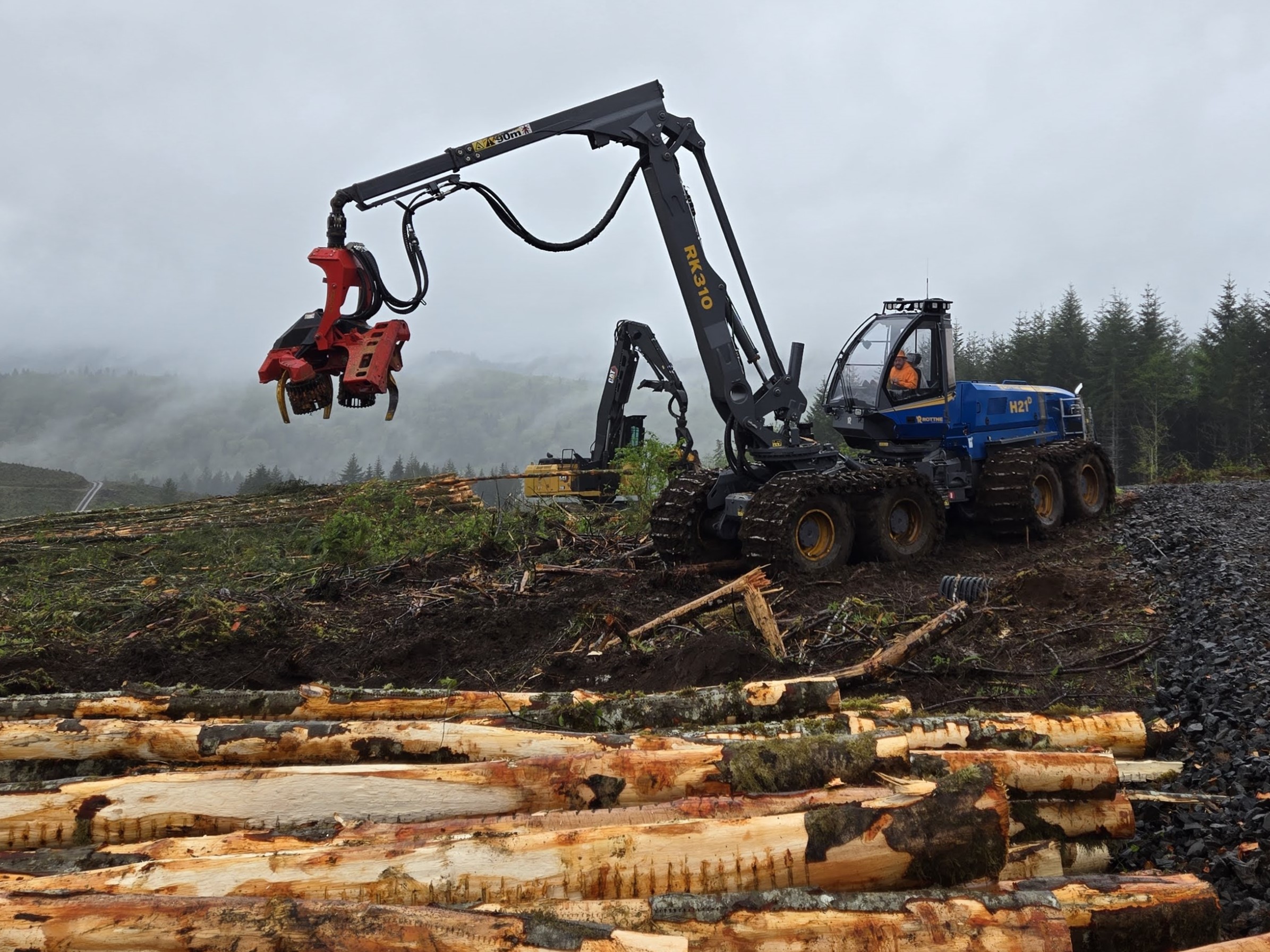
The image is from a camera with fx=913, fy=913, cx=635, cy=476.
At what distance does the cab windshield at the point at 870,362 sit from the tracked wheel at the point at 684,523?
252 cm

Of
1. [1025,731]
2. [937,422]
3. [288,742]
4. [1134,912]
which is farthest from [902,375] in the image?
[288,742]

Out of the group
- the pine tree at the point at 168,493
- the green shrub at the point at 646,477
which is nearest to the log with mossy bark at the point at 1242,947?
the green shrub at the point at 646,477

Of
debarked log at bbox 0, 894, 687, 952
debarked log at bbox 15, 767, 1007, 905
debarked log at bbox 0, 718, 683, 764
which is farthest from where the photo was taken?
debarked log at bbox 0, 718, 683, 764

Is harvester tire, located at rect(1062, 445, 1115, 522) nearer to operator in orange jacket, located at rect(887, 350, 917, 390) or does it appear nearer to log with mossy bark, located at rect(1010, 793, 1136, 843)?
operator in orange jacket, located at rect(887, 350, 917, 390)

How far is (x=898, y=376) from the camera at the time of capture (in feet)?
36.2

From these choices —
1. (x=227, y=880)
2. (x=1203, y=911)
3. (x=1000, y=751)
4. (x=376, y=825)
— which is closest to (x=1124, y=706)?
(x=1000, y=751)

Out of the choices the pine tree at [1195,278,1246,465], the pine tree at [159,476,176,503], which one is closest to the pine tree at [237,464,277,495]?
the pine tree at [159,476,176,503]

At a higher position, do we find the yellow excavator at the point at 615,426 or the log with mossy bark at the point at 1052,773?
the yellow excavator at the point at 615,426

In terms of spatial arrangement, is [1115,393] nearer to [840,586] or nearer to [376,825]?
[840,586]

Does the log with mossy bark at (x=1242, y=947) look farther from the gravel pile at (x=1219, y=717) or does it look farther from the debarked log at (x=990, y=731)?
the debarked log at (x=990, y=731)

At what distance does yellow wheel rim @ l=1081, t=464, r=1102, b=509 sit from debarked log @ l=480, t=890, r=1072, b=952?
11883 millimetres

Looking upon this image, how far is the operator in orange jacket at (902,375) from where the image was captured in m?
11.0

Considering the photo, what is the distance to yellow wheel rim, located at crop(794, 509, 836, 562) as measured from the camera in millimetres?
9047

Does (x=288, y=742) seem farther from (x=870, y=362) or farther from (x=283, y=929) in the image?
(x=870, y=362)
